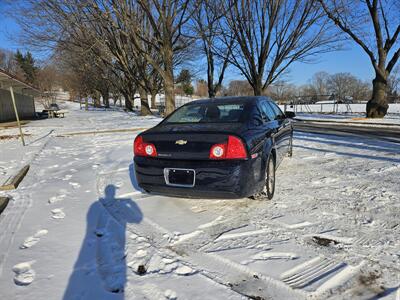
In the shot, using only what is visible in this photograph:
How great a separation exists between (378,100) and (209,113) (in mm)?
16826

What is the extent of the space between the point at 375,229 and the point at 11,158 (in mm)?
7883

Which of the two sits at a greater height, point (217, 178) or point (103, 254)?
point (217, 178)

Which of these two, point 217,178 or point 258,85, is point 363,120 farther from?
point 217,178

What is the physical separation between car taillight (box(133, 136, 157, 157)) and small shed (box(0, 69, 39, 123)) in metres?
17.0

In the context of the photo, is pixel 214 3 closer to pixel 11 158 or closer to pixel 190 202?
pixel 11 158

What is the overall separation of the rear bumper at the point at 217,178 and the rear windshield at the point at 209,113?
786mm

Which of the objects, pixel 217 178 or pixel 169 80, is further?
pixel 169 80

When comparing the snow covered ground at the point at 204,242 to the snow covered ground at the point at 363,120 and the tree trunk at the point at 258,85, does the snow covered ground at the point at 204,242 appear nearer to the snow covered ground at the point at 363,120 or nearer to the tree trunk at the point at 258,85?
the snow covered ground at the point at 363,120

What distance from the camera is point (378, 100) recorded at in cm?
1650

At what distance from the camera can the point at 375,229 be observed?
9.41 ft

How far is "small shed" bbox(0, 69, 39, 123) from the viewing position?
62.6 ft

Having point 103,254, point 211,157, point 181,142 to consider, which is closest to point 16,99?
Result: point 181,142

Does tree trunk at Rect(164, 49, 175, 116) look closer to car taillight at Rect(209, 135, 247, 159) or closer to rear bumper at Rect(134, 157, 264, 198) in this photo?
rear bumper at Rect(134, 157, 264, 198)

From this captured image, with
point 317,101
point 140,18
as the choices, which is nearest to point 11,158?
point 140,18
